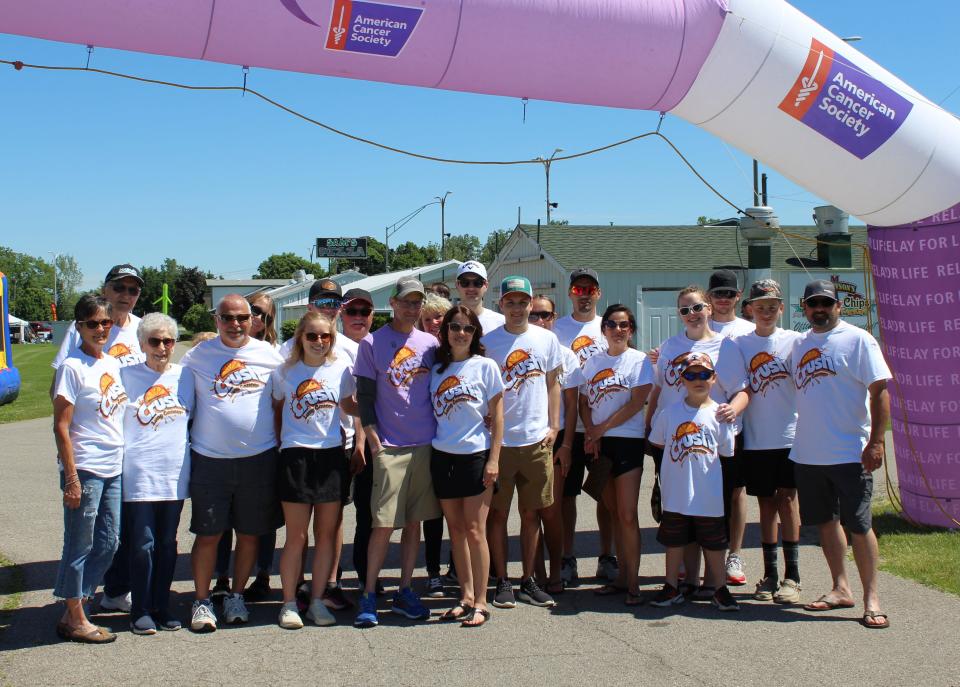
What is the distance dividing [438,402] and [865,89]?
359cm

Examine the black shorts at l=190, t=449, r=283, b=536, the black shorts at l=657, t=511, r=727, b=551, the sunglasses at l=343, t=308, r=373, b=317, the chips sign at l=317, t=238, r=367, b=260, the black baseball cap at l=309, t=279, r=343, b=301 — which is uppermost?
the chips sign at l=317, t=238, r=367, b=260

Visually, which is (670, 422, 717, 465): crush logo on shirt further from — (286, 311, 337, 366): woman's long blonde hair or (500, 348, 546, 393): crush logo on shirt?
(286, 311, 337, 366): woman's long blonde hair

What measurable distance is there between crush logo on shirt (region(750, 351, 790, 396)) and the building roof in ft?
54.5

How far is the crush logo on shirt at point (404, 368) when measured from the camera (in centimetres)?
491

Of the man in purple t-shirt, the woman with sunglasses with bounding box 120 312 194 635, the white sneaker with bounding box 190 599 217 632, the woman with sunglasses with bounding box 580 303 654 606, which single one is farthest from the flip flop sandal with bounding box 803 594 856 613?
the woman with sunglasses with bounding box 120 312 194 635

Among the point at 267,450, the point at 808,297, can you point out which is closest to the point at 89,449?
the point at 267,450

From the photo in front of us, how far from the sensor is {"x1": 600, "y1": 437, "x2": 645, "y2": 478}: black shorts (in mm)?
5320

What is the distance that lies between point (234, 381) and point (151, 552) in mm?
1037

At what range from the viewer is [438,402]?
4.90m

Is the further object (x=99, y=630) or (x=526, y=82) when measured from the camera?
(x=526, y=82)

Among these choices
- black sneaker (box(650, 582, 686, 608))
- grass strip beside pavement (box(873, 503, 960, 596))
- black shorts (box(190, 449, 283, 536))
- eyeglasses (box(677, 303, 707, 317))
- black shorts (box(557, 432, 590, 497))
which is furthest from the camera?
black shorts (box(557, 432, 590, 497))

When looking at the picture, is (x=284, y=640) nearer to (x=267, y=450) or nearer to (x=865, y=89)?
(x=267, y=450)

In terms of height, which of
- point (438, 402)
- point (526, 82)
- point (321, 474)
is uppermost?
point (526, 82)

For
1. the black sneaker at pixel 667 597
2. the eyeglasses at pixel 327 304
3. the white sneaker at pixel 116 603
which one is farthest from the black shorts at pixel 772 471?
the white sneaker at pixel 116 603
